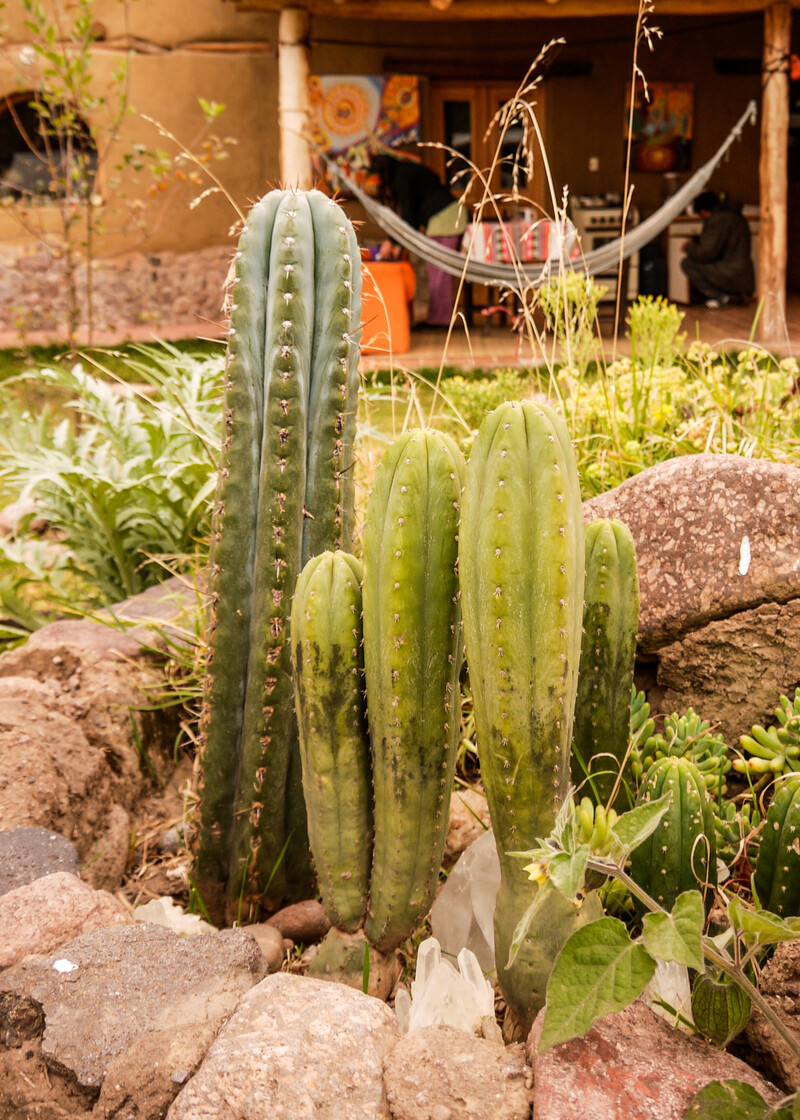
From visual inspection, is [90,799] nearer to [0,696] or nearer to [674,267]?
[0,696]

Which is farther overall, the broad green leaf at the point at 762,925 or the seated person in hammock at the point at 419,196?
the seated person in hammock at the point at 419,196

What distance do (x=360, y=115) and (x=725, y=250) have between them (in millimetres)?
3784

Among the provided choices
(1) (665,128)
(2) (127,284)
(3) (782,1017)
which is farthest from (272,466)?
(1) (665,128)

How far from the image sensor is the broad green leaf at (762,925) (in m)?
0.98

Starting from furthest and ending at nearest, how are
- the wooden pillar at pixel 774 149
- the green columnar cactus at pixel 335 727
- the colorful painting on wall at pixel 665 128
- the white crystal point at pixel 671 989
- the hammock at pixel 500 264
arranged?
the colorful painting on wall at pixel 665 128 → the wooden pillar at pixel 774 149 → the hammock at pixel 500 264 → the green columnar cactus at pixel 335 727 → the white crystal point at pixel 671 989

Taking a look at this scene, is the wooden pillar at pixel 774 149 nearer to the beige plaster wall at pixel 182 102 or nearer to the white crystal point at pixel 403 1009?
A: the beige plaster wall at pixel 182 102

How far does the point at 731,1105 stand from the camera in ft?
3.16

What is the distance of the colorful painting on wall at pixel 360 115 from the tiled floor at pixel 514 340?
5.86 ft

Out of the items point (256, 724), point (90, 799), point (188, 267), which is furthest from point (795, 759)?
point (188, 267)

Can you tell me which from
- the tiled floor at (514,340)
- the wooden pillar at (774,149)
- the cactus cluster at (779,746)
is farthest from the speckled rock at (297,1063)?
the wooden pillar at (774,149)

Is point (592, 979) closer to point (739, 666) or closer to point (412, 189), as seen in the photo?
point (739, 666)

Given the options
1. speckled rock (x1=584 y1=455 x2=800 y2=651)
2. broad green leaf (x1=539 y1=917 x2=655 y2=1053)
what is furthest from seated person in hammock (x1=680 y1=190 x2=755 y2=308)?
broad green leaf (x1=539 y1=917 x2=655 y2=1053)

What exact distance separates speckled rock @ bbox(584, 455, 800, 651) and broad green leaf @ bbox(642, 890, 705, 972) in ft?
3.20

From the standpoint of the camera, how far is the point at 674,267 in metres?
10.3
